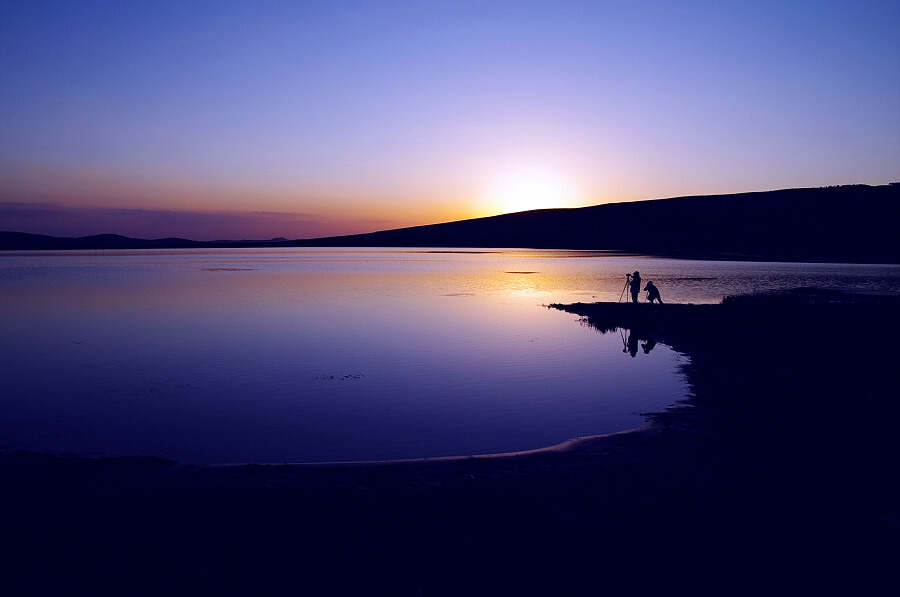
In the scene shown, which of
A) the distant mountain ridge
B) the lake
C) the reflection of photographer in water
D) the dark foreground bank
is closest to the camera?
the dark foreground bank

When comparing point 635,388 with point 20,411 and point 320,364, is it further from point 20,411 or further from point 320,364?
point 20,411

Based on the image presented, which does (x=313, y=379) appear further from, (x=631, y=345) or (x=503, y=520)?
(x=631, y=345)

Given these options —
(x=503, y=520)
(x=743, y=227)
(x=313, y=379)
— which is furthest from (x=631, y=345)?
(x=743, y=227)

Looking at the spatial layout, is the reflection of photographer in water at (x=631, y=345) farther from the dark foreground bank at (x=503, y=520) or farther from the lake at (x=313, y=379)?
the dark foreground bank at (x=503, y=520)

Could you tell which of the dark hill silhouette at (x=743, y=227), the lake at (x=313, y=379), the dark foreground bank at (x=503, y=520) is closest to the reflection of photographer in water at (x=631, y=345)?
the lake at (x=313, y=379)

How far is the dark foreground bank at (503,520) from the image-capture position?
6055mm

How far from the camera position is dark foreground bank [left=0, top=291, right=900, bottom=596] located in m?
6.05

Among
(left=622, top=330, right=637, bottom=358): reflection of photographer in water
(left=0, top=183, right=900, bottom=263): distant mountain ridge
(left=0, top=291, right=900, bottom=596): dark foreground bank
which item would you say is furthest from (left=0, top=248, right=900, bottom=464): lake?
(left=0, top=183, right=900, bottom=263): distant mountain ridge

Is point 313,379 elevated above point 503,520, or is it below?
below

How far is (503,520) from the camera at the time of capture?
289 inches

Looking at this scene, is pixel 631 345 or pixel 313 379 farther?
pixel 631 345

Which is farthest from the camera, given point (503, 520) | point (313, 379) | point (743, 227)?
point (743, 227)

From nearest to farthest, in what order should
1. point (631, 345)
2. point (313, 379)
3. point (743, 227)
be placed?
point (313, 379), point (631, 345), point (743, 227)

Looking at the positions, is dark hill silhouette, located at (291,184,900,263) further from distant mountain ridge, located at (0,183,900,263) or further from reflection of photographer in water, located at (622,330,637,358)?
reflection of photographer in water, located at (622,330,637,358)
